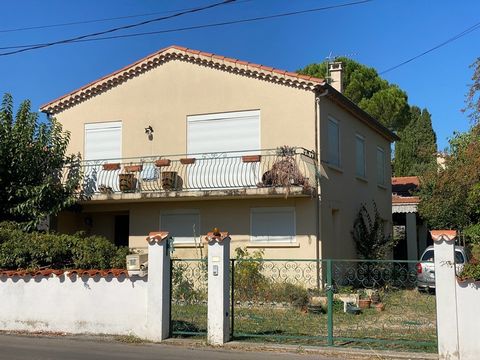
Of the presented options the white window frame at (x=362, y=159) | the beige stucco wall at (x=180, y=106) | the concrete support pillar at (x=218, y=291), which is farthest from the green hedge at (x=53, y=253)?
the white window frame at (x=362, y=159)

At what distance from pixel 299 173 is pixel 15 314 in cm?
834

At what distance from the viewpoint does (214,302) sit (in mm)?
10195

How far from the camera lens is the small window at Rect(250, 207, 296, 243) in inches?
665

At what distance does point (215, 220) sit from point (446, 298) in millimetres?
9689

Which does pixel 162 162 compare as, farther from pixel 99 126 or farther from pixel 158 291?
pixel 158 291

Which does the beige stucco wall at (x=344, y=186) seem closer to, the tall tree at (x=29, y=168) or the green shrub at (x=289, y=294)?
the green shrub at (x=289, y=294)

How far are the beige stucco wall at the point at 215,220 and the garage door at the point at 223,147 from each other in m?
0.84

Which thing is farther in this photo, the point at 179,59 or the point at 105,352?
the point at 179,59

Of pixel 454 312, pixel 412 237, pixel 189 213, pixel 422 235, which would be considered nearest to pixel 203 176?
pixel 189 213

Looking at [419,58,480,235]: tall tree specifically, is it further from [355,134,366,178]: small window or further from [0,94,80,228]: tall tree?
[0,94,80,228]: tall tree

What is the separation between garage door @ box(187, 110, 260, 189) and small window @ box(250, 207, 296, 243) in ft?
3.80

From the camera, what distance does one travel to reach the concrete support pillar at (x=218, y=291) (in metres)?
10.1

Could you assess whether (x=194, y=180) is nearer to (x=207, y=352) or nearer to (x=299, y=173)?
(x=299, y=173)

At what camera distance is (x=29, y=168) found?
54.7ft
